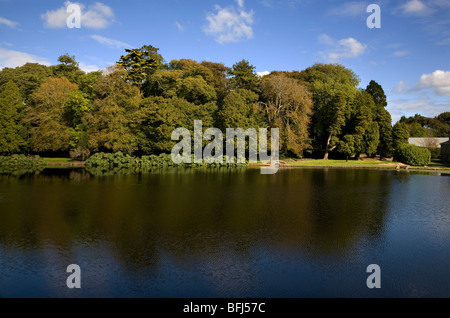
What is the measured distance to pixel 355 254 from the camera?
363 inches

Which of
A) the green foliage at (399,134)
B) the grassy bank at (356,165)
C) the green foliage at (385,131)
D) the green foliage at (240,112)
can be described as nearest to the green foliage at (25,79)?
the green foliage at (240,112)

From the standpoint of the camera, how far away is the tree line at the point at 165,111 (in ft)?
118

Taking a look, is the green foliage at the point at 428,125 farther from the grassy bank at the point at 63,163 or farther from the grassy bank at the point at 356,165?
the grassy bank at the point at 63,163

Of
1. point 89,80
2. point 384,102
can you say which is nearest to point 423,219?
point 89,80

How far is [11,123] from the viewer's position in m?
37.0

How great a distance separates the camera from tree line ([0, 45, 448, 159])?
3600 cm

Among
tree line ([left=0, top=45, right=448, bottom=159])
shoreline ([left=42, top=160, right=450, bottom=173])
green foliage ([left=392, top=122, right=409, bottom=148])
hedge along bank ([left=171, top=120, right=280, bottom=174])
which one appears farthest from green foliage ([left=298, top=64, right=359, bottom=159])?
hedge along bank ([left=171, top=120, right=280, bottom=174])

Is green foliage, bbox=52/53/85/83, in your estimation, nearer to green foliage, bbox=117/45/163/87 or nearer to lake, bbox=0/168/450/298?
green foliage, bbox=117/45/163/87

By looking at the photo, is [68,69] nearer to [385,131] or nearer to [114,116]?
[114,116]

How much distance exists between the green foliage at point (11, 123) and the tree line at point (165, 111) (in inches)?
3.9

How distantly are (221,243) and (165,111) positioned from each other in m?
28.3

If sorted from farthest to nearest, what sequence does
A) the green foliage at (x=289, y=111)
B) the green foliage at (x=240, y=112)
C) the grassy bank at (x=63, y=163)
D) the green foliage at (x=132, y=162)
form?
the green foliage at (x=289, y=111)
the green foliage at (x=240, y=112)
the grassy bank at (x=63, y=163)
the green foliage at (x=132, y=162)

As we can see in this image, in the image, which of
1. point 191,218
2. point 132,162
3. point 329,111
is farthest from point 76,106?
point 329,111

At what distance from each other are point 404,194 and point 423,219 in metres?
6.09
